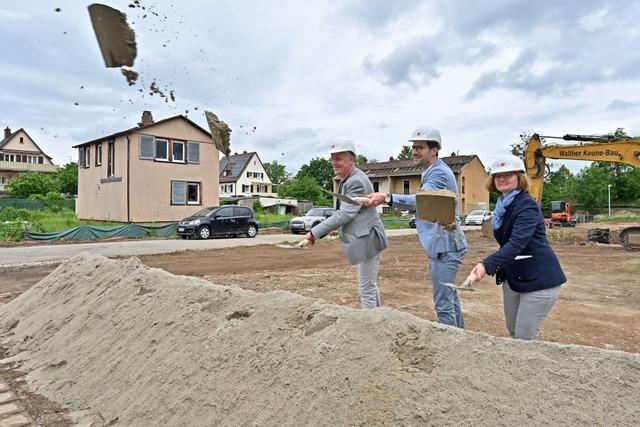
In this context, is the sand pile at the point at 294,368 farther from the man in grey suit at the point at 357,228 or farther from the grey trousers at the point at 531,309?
the man in grey suit at the point at 357,228

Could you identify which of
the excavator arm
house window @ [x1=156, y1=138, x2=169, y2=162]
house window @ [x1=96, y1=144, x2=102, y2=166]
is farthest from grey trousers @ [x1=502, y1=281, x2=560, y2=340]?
house window @ [x1=96, y1=144, x2=102, y2=166]

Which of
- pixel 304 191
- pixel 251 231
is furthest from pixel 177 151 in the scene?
pixel 304 191

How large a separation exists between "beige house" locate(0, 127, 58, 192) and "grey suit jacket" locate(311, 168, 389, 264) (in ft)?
202

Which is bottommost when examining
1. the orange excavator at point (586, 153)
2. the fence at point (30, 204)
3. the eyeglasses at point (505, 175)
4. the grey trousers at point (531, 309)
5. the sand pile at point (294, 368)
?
the sand pile at point (294, 368)

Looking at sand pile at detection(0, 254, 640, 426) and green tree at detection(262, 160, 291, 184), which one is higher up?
green tree at detection(262, 160, 291, 184)

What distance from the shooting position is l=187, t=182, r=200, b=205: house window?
26469mm

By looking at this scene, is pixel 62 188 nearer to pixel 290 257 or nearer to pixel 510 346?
pixel 290 257

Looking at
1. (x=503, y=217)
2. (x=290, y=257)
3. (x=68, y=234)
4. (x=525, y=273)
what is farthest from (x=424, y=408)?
(x=68, y=234)

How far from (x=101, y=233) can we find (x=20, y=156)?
49.3 metres

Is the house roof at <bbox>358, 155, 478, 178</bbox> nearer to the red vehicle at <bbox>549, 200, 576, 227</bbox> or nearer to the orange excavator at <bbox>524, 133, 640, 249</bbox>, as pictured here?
the red vehicle at <bbox>549, 200, 576, 227</bbox>

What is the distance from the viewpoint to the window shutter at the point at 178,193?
84.3 feet

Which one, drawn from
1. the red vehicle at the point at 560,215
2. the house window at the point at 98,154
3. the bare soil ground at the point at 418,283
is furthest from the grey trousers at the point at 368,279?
the red vehicle at the point at 560,215

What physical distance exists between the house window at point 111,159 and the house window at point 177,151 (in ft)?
10.2

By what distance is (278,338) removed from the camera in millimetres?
2895
